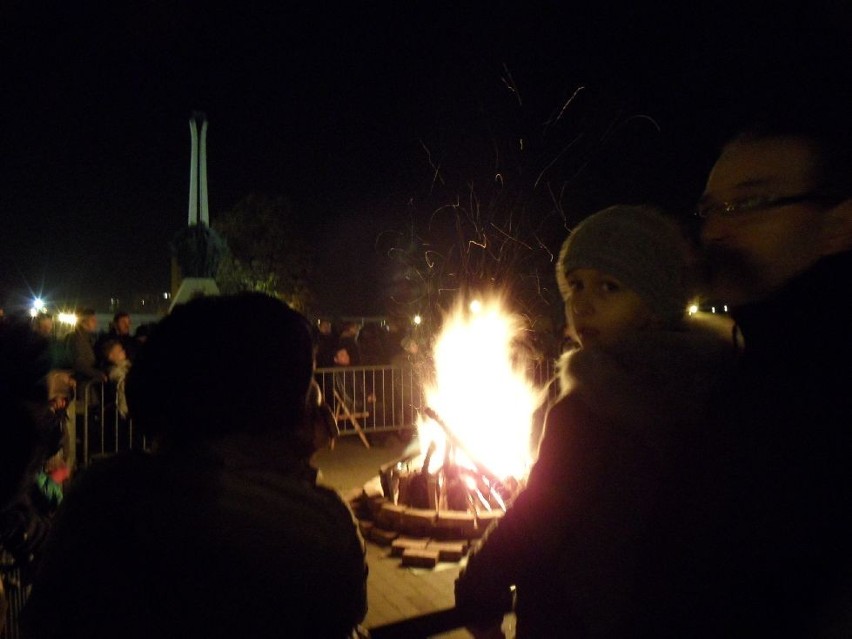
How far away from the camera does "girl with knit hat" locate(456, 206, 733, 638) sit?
1322 millimetres

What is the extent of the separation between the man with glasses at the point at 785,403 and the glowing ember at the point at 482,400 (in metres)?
4.20

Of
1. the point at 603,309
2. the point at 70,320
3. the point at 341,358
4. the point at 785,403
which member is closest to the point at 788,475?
the point at 785,403

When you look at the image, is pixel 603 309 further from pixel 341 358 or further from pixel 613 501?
pixel 341 358

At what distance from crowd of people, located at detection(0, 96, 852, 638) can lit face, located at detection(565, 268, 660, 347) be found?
0.50 ft

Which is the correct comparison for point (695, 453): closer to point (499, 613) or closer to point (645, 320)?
point (645, 320)

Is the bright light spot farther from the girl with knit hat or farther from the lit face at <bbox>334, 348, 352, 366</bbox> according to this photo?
the girl with knit hat

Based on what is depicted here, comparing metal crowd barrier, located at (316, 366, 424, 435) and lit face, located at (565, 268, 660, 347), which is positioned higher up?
lit face, located at (565, 268, 660, 347)

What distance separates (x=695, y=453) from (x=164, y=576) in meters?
1.19

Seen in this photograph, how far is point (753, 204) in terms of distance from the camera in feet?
4.12

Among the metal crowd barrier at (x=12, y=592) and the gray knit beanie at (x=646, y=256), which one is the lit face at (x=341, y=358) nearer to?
the metal crowd barrier at (x=12, y=592)

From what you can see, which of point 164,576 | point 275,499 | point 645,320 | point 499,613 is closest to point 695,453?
point 645,320

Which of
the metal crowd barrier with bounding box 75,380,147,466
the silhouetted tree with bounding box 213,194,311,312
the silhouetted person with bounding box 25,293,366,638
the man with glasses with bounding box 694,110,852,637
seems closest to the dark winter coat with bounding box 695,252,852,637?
the man with glasses with bounding box 694,110,852,637

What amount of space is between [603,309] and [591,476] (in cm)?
62

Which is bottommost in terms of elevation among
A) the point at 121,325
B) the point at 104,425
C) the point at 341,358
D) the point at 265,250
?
the point at 104,425
